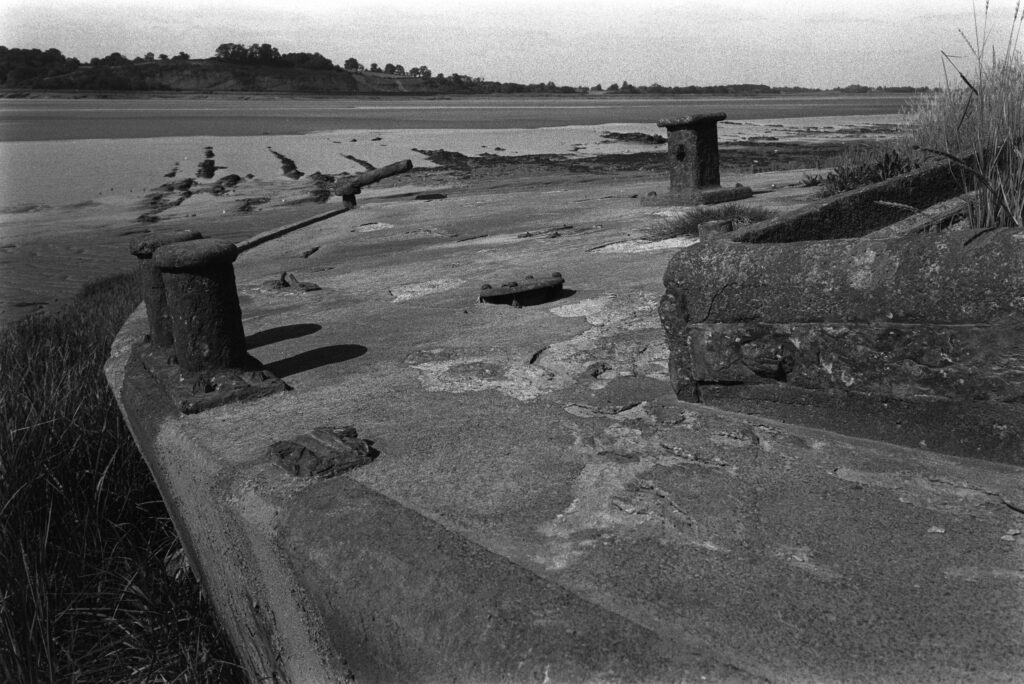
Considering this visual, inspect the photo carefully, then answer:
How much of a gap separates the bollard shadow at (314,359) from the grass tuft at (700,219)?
9.66 ft

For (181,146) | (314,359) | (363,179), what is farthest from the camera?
(181,146)

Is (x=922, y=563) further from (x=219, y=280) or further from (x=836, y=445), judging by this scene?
(x=219, y=280)

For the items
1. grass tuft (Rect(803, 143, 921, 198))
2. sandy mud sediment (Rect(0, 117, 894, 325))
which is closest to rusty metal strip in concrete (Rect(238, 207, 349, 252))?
sandy mud sediment (Rect(0, 117, 894, 325))

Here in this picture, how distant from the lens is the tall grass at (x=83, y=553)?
328cm

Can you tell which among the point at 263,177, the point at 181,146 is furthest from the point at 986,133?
the point at 181,146

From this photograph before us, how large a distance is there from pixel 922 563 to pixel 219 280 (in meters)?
2.69

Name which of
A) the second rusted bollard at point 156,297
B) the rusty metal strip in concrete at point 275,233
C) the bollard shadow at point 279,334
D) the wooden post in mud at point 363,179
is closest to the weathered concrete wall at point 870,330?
the bollard shadow at point 279,334

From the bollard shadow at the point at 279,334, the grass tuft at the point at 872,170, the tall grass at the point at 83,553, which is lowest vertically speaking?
the tall grass at the point at 83,553

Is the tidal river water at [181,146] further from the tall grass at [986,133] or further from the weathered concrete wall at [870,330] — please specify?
the weathered concrete wall at [870,330]

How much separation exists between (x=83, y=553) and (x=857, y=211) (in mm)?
3569

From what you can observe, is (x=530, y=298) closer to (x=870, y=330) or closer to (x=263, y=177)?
(x=870, y=330)

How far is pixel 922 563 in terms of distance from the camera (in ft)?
7.05

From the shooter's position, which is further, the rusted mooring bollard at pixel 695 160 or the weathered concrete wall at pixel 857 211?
the rusted mooring bollard at pixel 695 160

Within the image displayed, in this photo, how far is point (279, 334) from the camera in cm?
472
